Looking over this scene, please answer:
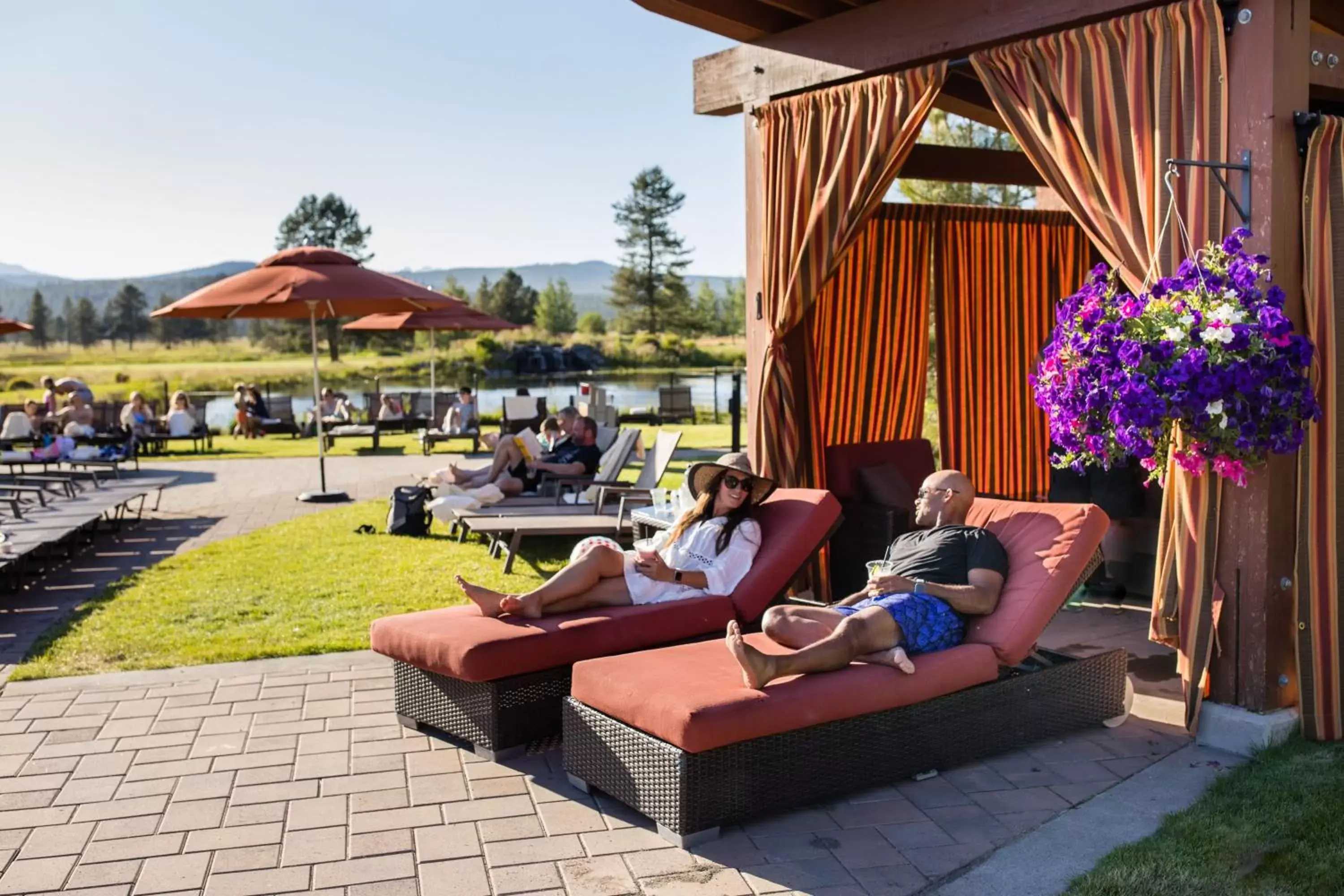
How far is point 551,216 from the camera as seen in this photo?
3610 inches

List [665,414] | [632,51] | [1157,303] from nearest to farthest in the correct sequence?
[1157,303]
[665,414]
[632,51]

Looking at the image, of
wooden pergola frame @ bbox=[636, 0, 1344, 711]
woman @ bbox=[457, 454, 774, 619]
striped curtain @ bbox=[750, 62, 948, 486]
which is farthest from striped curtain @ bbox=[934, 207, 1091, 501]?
woman @ bbox=[457, 454, 774, 619]

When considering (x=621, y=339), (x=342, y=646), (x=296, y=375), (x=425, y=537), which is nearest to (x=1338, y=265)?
(x=342, y=646)

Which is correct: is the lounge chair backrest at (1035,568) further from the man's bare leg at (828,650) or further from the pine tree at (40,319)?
the pine tree at (40,319)

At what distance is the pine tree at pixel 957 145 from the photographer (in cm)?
1246

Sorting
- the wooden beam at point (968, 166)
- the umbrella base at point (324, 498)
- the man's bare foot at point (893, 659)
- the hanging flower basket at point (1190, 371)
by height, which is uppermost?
the wooden beam at point (968, 166)

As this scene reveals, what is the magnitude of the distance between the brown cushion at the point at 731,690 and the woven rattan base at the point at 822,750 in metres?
0.04

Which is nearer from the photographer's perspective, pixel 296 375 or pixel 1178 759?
pixel 1178 759

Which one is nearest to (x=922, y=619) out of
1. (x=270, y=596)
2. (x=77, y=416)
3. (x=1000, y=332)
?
(x=270, y=596)

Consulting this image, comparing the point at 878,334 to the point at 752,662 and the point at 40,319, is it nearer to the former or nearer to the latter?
the point at 752,662

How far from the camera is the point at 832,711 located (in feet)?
12.7

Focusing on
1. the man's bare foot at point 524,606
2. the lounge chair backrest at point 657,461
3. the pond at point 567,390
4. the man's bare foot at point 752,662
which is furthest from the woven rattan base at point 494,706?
the pond at point 567,390

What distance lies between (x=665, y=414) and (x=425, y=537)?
479 inches

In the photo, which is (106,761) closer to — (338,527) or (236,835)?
(236,835)
